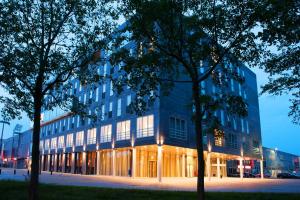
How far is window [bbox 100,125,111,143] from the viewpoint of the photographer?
156ft

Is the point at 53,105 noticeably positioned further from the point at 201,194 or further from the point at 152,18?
the point at 201,194

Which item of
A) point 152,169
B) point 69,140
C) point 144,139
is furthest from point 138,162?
point 69,140

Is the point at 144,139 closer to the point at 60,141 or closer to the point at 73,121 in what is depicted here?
the point at 73,121

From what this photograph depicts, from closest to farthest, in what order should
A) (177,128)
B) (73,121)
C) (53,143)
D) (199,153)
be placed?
(199,153)
(177,128)
(73,121)
(53,143)

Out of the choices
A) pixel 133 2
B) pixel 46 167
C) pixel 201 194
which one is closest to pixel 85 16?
pixel 133 2

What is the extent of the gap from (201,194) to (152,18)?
7116mm

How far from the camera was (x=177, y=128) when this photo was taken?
134 ft

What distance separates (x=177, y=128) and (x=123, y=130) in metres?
8.02

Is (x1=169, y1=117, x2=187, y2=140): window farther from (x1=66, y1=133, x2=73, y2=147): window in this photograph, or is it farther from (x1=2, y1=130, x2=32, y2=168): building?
(x1=2, y1=130, x2=32, y2=168): building

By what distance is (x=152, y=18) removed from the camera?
13.0 m

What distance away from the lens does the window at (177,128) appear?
131 feet

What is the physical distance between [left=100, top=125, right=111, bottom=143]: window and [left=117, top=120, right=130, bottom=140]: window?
281 cm

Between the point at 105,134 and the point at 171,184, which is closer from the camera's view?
the point at 171,184

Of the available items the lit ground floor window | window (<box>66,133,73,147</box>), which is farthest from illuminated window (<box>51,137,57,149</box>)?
the lit ground floor window
